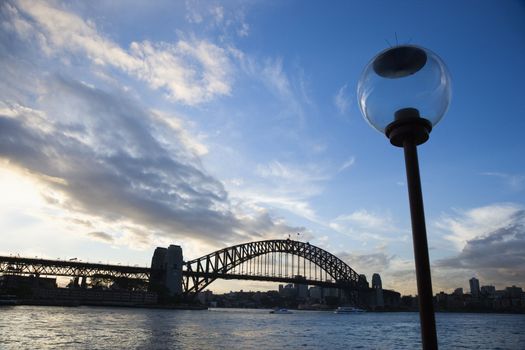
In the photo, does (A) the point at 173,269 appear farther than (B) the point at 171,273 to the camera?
Yes

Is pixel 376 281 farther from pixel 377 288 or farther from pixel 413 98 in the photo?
pixel 413 98

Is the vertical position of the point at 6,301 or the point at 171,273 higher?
the point at 171,273

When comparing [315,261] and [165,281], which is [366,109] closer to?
[165,281]

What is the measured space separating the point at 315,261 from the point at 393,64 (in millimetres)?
109937

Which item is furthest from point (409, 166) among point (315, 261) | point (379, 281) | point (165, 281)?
point (379, 281)

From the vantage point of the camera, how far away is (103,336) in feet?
85.3


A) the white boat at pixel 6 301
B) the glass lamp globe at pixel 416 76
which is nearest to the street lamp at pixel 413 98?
the glass lamp globe at pixel 416 76

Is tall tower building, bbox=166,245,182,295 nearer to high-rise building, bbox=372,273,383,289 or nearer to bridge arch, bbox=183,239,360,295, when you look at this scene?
bridge arch, bbox=183,239,360,295

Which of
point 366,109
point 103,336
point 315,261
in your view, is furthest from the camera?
point 315,261

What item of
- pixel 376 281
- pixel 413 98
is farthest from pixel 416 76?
pixel 376 281

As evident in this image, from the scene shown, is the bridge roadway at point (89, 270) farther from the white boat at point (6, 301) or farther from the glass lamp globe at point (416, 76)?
the glass lamp globe at point (416, 76)

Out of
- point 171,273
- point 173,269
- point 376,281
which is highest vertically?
point 173,269

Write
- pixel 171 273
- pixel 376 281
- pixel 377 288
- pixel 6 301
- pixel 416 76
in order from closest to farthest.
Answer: pixel 416 76 → pixel 6 301 → pixel 171 273 → pixel 377 288 → pixel 376 281

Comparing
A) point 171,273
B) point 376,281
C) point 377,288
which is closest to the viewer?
point 171,273
